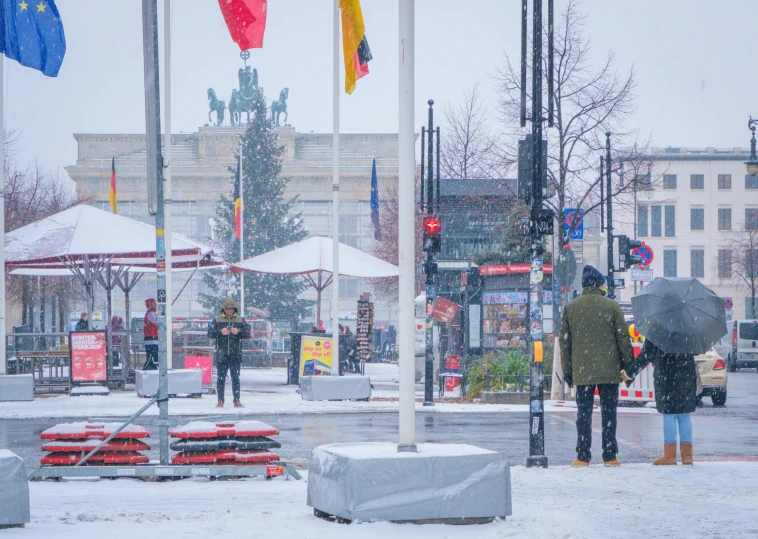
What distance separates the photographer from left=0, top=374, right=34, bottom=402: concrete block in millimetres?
21203

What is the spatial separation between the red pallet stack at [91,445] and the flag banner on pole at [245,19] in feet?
21.4

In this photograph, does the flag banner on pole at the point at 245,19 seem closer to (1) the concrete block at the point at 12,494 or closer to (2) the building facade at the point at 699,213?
(1) the concrete block at the point at 12,494

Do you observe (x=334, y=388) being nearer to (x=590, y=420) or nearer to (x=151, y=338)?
(x=151, y=338)

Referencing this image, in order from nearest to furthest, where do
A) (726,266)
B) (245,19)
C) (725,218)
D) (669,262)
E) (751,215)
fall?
1. (245,19)
2. (726,266)
3. (751,215)
4. (725,218)
5. (669,262)

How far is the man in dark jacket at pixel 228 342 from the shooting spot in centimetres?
1947

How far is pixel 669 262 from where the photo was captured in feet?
311

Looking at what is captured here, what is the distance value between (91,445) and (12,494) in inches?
130

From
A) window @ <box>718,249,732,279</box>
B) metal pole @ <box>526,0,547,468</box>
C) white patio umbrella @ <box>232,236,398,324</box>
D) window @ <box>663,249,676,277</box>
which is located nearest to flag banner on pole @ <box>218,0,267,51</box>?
metal pole @ <box>526,0,547,468</box>

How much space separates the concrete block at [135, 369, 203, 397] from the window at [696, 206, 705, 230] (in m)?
77.1

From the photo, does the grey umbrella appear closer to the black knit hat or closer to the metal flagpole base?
the black knit hat

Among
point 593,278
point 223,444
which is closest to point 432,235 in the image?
point 593,278

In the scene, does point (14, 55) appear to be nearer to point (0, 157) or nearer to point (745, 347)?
point (0, 157)

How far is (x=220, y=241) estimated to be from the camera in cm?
7262

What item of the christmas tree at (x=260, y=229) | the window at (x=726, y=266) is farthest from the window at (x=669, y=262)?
the christmas tree at (x=260, y=229)
